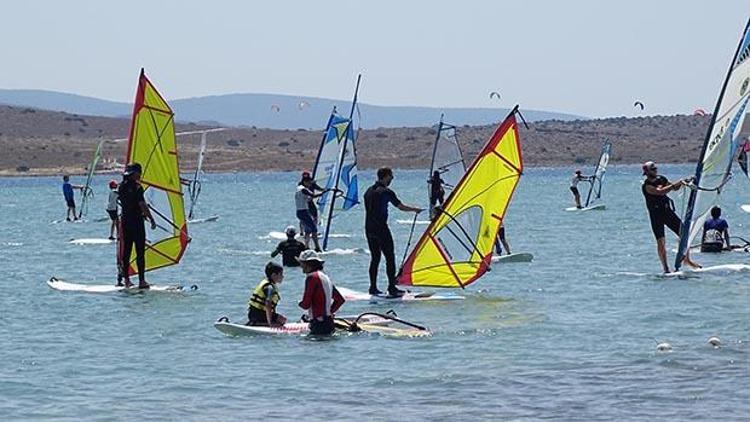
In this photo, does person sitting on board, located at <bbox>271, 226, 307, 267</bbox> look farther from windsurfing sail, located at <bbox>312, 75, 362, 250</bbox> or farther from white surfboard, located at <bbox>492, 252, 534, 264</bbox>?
windsurfing sail, located at <bbox>312, 75, 362, 250</bbox>

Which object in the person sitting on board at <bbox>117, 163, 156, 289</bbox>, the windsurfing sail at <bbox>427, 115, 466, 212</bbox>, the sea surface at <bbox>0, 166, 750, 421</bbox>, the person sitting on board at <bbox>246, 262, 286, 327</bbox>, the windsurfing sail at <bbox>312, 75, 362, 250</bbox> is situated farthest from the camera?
the windsurfing sail at <bbox>427, 115, 466, 212</bbox>

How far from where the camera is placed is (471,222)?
17203 mm

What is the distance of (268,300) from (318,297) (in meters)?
0.74

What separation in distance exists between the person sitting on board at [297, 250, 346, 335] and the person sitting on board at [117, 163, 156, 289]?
14.3 ft

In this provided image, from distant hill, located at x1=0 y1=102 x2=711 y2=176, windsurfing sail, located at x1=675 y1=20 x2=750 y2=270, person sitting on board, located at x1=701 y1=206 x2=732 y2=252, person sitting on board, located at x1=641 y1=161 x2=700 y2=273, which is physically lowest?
distant hill, located at x1=0 y1=102 x2=711 y2=176

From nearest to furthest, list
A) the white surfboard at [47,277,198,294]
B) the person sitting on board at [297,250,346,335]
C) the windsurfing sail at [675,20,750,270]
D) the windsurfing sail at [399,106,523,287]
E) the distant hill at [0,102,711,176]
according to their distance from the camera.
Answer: the person sitting on board at [297,250,346,335] → the windsurfing sail at [675,20,750,270] → the windsurfing sail at [399,106,523,287] → the white surfboard at [47,277,198,294] → the distant hill at [0,102,711,176]

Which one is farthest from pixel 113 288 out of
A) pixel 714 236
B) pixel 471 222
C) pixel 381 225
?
pixel 714 236

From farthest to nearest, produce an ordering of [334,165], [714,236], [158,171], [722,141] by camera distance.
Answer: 1. [334,165]
2. [714,236]
3. [158,171]
4. [722,141]

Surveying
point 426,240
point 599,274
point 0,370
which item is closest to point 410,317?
point 426,240

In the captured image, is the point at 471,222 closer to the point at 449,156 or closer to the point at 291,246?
the point at 291,246

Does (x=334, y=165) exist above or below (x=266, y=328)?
above

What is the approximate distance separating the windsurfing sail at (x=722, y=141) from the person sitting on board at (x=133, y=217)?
6.20m

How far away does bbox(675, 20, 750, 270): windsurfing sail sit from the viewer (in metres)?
16.6

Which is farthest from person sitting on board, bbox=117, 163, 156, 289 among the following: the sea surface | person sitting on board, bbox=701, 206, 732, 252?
person sitting on board, bbox=701, 206, 732, 252
